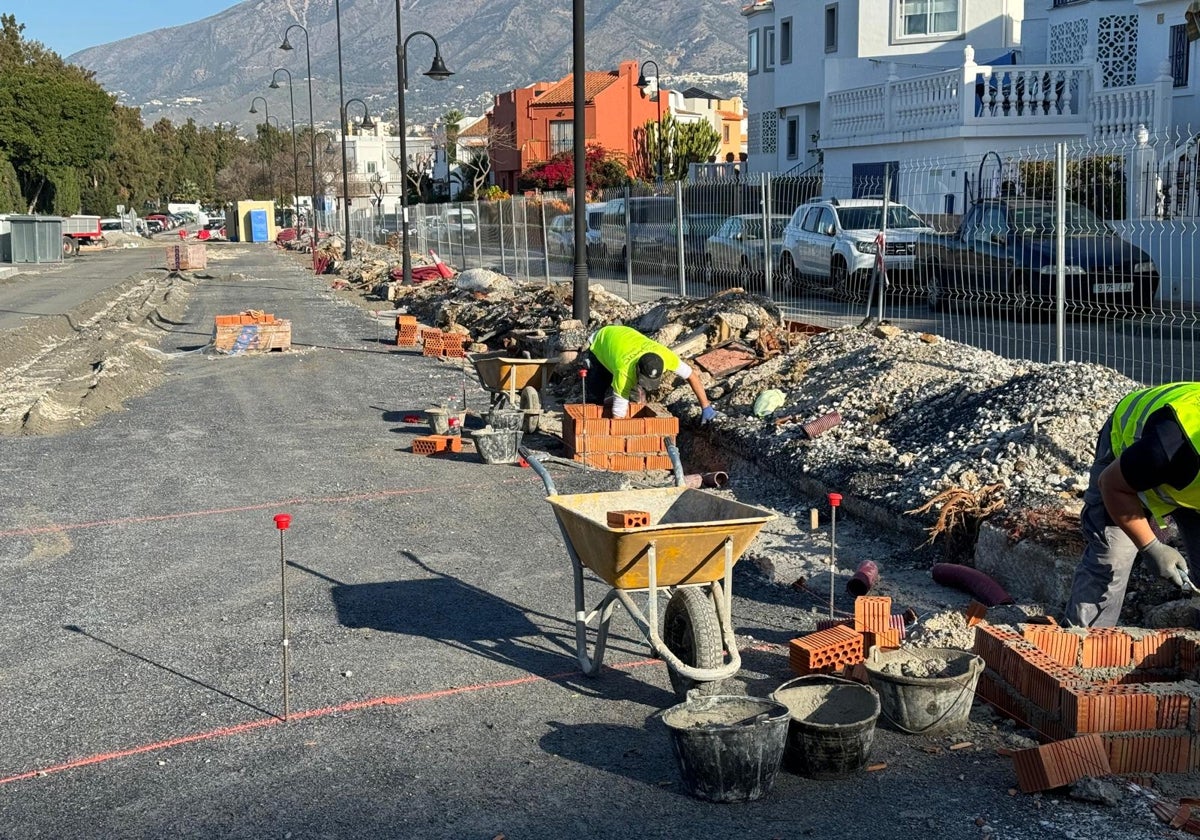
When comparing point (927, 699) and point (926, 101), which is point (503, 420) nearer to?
point (927, 699)

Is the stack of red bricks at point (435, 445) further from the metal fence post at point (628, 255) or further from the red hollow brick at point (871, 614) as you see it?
the metal fence post at point (628, 255)

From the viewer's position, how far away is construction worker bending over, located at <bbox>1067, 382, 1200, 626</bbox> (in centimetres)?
502

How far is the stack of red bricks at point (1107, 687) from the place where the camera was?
5148mm

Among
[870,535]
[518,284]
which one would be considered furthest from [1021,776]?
[518,284]

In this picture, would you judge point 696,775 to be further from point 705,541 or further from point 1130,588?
point 1130,588

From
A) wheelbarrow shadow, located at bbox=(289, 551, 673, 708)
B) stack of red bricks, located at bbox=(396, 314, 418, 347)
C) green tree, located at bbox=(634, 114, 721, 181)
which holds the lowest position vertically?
wheelbarrow shadow, located at bbox=(289, 551, 673, 708)

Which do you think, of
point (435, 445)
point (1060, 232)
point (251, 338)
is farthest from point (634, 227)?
point (1060, 232)

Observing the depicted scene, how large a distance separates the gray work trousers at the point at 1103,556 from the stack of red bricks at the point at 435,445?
7.29m

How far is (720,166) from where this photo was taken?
4522 centimetres

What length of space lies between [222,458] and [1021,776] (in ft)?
30.0

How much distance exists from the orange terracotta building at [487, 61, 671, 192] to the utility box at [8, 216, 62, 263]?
3029 cm

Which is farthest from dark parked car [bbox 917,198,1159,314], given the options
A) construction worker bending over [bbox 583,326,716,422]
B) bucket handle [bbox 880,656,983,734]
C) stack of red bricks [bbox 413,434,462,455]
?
bucket handle [bbox 880,656,983,734]

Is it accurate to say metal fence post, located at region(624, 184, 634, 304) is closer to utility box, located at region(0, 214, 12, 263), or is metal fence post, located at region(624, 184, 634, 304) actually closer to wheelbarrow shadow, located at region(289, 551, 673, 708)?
wheelbarrow shadow, located at region(289, 551, 673, 708)

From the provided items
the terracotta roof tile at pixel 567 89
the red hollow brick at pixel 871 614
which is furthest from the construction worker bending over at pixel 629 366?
the terracotta roof tile at pixel 567 89
